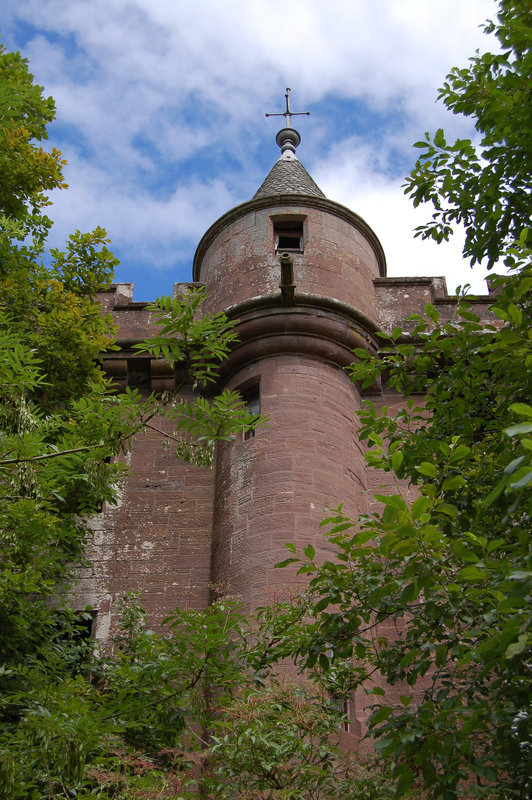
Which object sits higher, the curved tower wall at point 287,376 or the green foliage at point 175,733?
the curved tower wall at point 287,376

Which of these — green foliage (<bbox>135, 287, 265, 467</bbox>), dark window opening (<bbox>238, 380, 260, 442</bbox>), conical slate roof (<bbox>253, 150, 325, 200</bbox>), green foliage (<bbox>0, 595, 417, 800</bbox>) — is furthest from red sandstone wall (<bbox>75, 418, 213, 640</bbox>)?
conical slate roof (<bbox>253, 150, 325, 200</bbox>)

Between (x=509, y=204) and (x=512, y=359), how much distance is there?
85.6 inches

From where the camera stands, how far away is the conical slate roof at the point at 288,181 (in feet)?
45.4

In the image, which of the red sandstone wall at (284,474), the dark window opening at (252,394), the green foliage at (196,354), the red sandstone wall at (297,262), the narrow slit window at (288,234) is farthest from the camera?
the narrow slit window at (288,234)

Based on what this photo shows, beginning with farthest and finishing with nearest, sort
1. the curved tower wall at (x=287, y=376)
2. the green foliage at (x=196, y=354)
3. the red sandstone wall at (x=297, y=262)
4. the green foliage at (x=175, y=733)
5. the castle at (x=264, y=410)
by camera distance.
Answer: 1. the red sandstone wall at (x=297, y=262)
2. the castle at (x=264, y=410)
3. the curved tower wall at (x=287, y=376)
4. the green foliage at (x=196, y=354)
5. the green foliage at (x=175, y=733)

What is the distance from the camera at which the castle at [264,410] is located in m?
9.95

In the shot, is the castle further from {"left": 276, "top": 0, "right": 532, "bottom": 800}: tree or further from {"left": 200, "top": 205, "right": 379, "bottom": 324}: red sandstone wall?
{"left": 276, "top": 0, "right": 532, "bottom": 800}: tree

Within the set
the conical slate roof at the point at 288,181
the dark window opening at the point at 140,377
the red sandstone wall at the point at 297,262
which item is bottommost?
the dark window opening at the point at 140,377

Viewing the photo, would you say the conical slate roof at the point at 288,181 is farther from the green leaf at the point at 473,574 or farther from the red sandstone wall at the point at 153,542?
the green leaf at the point at 473,574

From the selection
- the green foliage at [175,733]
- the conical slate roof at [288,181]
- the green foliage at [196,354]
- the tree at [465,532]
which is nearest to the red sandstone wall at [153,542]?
the tree at [465,532]

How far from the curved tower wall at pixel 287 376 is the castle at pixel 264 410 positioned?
16mm

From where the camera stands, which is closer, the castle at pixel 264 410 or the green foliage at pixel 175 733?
the green foliage at pixel 175 733

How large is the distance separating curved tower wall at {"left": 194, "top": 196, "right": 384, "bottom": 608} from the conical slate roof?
89 centimetres

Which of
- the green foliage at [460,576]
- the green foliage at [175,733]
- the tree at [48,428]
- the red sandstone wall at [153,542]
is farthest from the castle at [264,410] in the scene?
the green foliage at [460,576]
